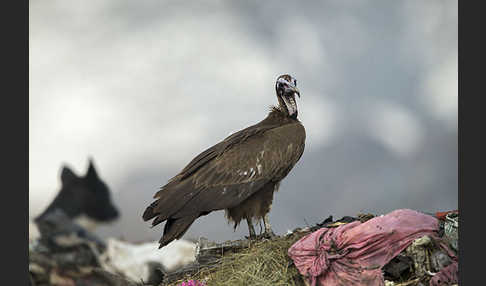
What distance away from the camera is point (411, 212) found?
6.69 metres

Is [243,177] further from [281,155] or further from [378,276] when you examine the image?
[378,276]

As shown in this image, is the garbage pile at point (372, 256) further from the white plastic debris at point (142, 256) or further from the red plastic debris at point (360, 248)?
the white plastic debris at point (142, 256)

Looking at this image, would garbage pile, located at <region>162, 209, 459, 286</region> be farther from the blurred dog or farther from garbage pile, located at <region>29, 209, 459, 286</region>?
the blurred dog

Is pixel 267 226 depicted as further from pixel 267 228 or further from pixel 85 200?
pixel 85 200

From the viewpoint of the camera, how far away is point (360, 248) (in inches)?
251

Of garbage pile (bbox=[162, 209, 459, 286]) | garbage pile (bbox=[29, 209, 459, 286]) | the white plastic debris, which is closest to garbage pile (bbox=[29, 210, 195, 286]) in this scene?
the white plastic debris

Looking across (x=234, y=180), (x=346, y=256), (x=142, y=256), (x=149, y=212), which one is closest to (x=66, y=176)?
(x=142, y=256)

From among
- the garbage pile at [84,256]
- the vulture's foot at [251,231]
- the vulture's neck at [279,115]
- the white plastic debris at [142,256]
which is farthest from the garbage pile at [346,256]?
the garbage pile at [84,256]

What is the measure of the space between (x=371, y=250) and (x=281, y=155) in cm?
208

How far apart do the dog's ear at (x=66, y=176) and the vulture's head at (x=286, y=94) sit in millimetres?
8127

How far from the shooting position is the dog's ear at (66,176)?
49.7 ft

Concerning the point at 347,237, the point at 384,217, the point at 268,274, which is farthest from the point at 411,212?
the point at 268,274

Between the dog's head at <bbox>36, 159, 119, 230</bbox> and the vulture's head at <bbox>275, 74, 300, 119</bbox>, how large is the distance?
7903 millimetres

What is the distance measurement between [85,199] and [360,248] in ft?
33.7
